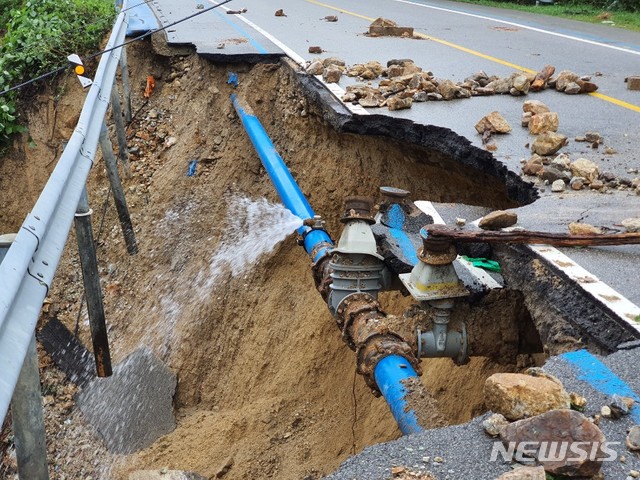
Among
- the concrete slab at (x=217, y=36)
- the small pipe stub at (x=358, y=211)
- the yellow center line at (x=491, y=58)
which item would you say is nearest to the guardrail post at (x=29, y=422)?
the small pipe stub at (x=358, y=211)

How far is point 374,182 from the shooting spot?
6.35m

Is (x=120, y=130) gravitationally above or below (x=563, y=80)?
below

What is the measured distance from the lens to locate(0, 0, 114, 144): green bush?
27.9ft

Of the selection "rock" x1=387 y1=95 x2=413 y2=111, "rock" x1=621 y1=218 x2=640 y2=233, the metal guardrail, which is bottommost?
"rock" x1=387 y1=95 x2=413 y2=111

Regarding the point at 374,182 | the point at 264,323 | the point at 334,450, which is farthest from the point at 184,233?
the point at 334,450

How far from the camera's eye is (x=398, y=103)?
5770 mm

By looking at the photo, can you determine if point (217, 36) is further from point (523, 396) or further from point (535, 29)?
point (523, 396)

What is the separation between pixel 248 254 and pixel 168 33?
3728 mm

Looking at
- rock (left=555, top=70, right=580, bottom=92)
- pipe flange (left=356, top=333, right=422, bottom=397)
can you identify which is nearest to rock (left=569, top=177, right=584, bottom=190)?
pipe flange (left=356, top=333, right=422, bottom=397)

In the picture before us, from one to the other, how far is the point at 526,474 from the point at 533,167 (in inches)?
112

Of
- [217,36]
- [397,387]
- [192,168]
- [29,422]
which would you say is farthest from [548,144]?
[217,36]

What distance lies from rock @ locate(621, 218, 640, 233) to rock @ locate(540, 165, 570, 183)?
0.83 metres

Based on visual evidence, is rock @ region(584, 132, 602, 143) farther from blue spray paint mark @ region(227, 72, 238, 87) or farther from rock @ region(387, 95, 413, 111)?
blue spray paint mark @ region(227, 72, 238, 87)

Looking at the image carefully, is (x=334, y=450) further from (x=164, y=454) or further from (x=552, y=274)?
(x=552, y=274)
